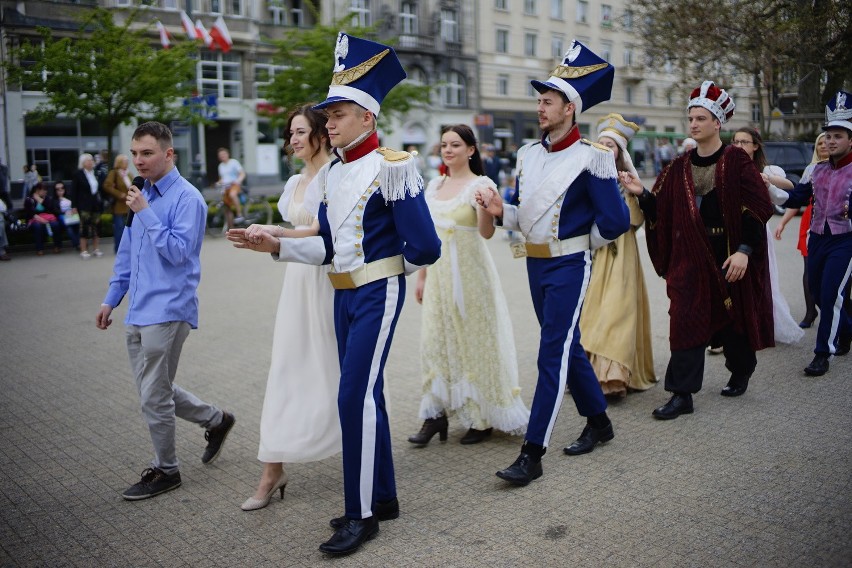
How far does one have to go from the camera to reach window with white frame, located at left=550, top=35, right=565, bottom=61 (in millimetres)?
53634

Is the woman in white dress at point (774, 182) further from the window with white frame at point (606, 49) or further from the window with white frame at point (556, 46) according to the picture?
the window with white frame at point (606, 49)

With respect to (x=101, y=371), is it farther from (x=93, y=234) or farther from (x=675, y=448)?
(x=93, y=234)

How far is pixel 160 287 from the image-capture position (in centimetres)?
445

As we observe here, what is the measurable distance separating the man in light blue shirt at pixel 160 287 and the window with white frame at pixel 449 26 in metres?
45.6

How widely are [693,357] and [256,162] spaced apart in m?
38.0

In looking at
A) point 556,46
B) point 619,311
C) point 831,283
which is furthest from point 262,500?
point 556,46

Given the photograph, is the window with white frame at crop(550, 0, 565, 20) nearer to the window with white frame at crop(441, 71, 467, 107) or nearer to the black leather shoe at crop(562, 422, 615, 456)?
the window with white frame at crop(441, 71, 467, 107)

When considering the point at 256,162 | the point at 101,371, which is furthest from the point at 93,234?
the point at 256,162

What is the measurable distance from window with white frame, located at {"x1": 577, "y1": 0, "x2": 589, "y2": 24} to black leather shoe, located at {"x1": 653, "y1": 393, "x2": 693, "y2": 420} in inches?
2091

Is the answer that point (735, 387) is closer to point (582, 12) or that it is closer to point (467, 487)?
point (467, 487)

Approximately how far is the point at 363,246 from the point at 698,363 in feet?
9.13

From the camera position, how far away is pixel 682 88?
24.2 m

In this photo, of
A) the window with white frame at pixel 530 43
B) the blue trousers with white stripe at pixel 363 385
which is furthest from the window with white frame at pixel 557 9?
the blue trousers with white stripe at pixel 363 385

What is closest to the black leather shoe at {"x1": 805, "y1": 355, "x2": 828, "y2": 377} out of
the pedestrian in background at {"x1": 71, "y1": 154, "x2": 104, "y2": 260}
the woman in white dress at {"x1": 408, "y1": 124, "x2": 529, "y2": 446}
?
the woman in white dress at {"x1": 408, "y1": 124, "x2": 529, "y2": 446}
